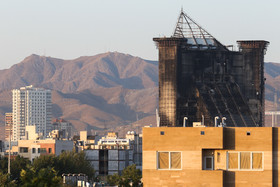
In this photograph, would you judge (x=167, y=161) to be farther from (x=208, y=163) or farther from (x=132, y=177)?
(x=132, y=177)

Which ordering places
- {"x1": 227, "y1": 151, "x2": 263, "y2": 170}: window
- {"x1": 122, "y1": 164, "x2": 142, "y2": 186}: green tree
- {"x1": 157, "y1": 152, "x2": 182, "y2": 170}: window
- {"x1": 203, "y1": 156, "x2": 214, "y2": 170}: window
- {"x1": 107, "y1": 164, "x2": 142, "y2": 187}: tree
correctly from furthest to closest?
{"x1": 122, "y1": 164, "x2": 142, "y2": 186}: green tree < {"x1": 107, "y1": 164, "x2": 142, "y2": 187}: tree < {"x1": 203, "y1": 156, "x2": 214, "y2": 170}: window < {"x1": 157, "y1": 152, "x2": 182, "y2": 170}: window < {"x1": 227, "y1": 151, "x2": 263, "y2": 170}: window

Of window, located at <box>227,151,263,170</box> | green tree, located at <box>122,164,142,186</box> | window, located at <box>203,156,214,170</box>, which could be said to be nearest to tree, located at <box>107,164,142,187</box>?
green tree, located at <box>122,164,142,186</box>

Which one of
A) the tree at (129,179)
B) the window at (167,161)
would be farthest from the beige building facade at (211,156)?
the tree at (129,179)

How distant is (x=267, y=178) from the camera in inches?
2990

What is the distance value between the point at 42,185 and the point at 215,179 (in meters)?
13.3

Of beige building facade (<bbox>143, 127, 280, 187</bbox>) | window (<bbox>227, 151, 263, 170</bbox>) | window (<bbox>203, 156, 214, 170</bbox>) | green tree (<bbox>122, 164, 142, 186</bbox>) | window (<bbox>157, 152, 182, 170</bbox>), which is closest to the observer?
beige building facade (<bbox>143, 127, 280, 187</bbox>)

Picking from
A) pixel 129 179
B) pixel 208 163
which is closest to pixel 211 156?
pixel 208 163

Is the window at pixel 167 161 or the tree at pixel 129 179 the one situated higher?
the window at pixel 167 161

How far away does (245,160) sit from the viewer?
76000mm

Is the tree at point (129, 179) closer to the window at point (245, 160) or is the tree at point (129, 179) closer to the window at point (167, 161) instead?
the window at point (167, 161)

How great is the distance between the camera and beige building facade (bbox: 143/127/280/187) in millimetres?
75438

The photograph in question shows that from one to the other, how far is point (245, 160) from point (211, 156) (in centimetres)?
255

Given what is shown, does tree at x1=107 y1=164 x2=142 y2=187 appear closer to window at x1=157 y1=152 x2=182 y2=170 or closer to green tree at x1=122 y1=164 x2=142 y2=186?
green tree at x1=122 y1=164 x2=142 y2=186

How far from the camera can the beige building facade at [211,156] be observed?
7544cm
